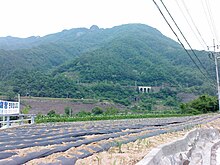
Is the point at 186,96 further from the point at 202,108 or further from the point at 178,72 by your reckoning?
the point at 202,108

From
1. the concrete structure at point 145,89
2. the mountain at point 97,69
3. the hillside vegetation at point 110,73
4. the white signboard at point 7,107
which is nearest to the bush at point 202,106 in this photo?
the hillside vegetation at point 110,73

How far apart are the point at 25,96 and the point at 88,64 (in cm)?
1901

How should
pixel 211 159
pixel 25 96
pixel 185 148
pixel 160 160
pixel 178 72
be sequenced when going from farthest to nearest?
pixel 178 72, pixel 25 96, pixel 211 159, pixel 185 148, pixel 160 160

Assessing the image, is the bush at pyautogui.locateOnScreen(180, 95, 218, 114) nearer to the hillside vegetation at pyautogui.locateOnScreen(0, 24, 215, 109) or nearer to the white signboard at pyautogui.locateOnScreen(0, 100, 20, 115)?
the hillside vegetation at pyautogui.locateOnScreen(0, 24, 215, 109)

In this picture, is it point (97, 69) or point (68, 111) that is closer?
point (68, 111)

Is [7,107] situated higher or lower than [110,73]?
lower

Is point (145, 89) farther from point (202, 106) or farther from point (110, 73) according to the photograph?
point (202, 106)

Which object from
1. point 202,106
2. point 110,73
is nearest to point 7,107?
point 202,106

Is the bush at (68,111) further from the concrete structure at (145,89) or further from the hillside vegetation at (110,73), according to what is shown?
the concrete structure at (145,89)

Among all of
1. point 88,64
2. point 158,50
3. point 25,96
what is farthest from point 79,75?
point 158,50

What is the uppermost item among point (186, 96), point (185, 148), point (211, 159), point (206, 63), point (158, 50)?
point (158, 50)

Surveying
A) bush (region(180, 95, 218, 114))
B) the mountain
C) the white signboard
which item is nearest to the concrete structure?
the mountain

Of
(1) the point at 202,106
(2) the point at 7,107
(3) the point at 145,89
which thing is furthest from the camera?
(3) the point at 145,89

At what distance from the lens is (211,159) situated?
716cm
